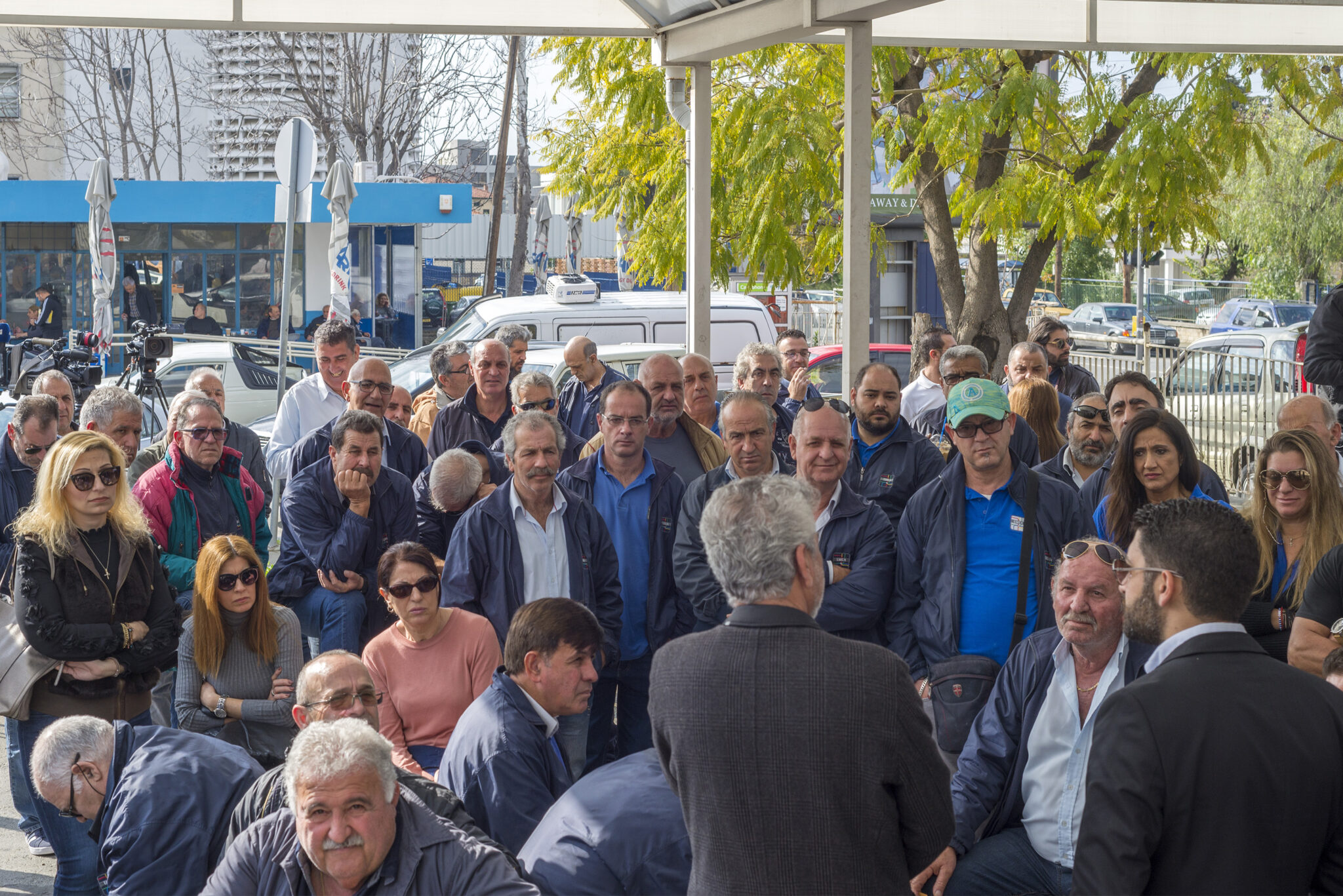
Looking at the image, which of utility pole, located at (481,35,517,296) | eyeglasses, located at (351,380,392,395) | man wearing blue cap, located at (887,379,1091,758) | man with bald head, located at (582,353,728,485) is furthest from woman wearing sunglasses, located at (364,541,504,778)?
utility pole, located at (481,35,517,296)

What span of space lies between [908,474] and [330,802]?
3464mm

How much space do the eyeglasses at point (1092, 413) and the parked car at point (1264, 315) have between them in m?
32.6

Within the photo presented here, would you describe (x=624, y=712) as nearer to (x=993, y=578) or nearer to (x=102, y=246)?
(x=993, y=578)

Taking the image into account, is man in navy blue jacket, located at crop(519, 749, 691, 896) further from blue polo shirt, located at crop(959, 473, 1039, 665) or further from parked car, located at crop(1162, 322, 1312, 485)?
parked car, located at crop(1162, 322, 1312, 485)

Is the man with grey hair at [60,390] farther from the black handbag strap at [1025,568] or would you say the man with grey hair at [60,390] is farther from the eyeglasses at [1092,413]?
the eyeglasses at [1092,413]

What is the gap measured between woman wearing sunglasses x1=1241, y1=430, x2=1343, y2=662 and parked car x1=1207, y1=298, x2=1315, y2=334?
3378cm

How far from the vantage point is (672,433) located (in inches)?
263

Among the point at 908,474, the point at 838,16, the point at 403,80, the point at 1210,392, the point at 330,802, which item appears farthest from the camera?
the point at 403,80

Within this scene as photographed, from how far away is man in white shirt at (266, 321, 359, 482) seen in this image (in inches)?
309

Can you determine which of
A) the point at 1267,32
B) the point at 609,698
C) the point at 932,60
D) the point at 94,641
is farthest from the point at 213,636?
the point at 932,60

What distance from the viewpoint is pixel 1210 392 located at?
1267 centimetres

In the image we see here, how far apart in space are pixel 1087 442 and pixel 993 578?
1.67 metres

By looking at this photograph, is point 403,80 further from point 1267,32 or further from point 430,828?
point 430,828

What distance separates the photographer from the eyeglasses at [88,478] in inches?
199
